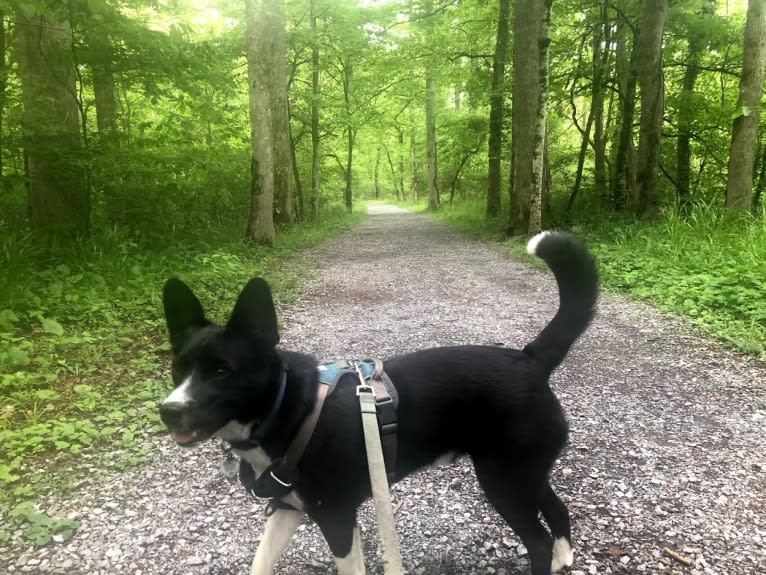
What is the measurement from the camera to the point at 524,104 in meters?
11.7

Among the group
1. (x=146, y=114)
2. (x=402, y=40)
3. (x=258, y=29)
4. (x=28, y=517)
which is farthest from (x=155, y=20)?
(x=28, y=517)

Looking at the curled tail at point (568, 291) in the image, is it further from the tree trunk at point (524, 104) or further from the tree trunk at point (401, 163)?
the tree trunk at point (401, 163)

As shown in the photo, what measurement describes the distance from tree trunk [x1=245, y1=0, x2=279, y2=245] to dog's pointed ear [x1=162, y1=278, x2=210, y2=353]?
365 inches

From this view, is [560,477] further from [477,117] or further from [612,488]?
[477,117]

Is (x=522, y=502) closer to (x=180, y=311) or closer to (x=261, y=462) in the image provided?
(x=261, y=462)

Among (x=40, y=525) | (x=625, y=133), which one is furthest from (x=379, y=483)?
(x=625, y=133)

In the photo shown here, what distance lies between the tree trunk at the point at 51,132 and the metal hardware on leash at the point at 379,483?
7.26 m

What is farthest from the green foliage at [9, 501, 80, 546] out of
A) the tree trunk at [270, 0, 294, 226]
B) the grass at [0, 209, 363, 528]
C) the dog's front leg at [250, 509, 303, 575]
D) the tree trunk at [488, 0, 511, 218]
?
the tree trunk at [488, 0, 511, 218]

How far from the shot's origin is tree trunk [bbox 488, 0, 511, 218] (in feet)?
48.0

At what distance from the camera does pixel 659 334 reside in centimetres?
499

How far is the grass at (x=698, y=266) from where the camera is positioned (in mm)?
5043

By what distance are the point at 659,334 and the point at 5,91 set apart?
9279mm

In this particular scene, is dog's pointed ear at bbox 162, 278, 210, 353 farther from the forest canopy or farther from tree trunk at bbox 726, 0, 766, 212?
tree trunk at bbox 726, 0, 766, 212

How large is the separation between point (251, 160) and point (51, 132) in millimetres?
5003
